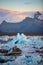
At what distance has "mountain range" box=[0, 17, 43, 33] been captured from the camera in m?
1.95

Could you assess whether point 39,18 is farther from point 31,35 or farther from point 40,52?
point 40,52

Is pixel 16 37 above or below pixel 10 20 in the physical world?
below

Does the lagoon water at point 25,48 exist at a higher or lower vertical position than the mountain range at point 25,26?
lower

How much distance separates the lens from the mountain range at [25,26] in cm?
195

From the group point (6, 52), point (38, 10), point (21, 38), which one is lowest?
point (6, 52)

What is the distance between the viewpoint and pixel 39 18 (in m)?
1.97

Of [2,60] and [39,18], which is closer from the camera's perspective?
[2,60]

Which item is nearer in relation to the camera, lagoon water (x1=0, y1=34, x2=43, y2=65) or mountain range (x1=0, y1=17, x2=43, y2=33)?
lagoon water (x1=0, y1=34, x2=43, y2=65)

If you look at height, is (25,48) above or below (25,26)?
below

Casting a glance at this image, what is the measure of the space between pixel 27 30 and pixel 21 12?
0.96 ft

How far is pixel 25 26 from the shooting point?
1.98 meters

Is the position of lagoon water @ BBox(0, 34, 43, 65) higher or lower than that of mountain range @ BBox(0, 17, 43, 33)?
lower

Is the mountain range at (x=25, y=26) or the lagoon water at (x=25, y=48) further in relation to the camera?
the mountain range at (x=25, y=26)

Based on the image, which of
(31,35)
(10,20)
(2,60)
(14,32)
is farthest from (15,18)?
(2,60)
